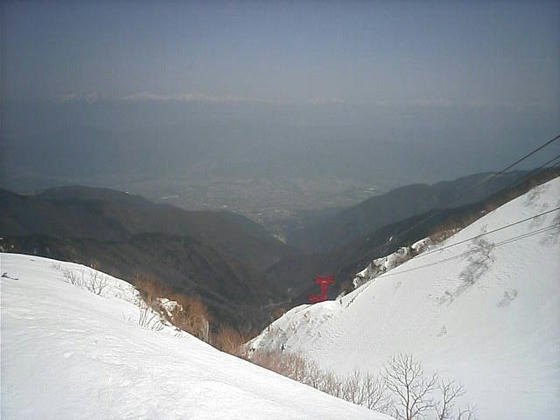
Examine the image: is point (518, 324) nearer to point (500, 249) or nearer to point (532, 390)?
point (532, 390)

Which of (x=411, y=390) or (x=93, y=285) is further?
(x=93, y=285)

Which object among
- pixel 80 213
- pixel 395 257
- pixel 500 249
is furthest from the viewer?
pixel 80 213

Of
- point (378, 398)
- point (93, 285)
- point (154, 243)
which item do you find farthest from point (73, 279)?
point (154, 243)

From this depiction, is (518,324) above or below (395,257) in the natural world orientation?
below

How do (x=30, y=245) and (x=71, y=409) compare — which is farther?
(x=30, y=245)

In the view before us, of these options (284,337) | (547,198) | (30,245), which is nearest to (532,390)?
(547,198)

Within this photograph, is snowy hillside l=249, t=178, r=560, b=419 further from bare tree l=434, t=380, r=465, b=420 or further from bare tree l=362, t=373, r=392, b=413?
bare tree l=362, t=373, r=392, b=413

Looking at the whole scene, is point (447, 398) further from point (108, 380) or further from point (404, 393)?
point (108, 380)
